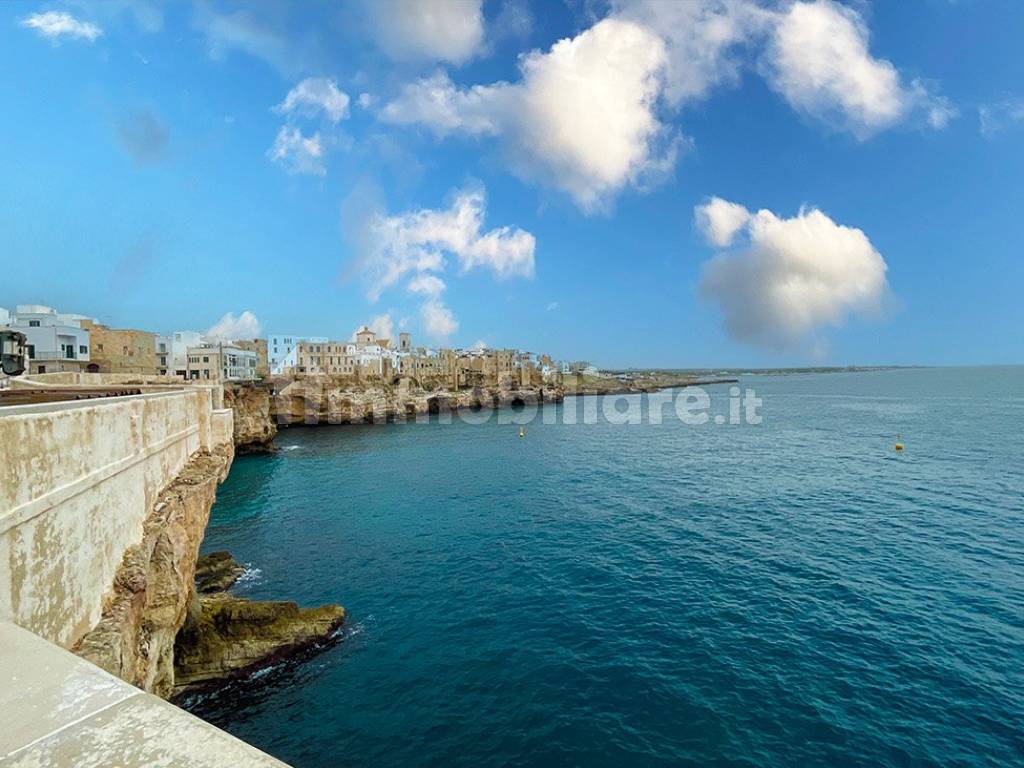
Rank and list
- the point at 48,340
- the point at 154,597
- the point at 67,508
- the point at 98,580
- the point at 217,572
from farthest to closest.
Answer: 1. the point at 48,340
2. the point at 217,572
3. the point at 154,597
4. the point at 98,580
5. the point at 67,508

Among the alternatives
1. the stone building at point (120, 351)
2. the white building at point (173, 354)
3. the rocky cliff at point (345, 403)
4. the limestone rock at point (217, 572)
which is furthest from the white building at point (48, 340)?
the limestone rock at point (217, 572)

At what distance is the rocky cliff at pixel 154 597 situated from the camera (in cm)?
791

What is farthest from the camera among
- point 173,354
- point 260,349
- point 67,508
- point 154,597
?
point 260,349

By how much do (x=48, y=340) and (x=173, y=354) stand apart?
976 inches

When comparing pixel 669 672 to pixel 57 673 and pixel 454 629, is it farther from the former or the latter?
pixel 57 673

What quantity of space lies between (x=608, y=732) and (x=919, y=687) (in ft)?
26.5

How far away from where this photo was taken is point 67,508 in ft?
23.5

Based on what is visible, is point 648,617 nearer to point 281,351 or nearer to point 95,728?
point 95,728

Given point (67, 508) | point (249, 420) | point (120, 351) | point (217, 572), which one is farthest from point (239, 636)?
point (120, 351)

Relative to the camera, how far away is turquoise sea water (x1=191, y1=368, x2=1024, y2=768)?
39.3 feet

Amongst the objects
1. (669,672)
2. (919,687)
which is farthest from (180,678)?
(919,687)

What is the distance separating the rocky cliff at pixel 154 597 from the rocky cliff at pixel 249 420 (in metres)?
41.2

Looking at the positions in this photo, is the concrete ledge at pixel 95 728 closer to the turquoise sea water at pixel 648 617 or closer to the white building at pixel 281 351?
the turquoise sea water at pixel 648 617

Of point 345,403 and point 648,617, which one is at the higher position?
point 345,403
